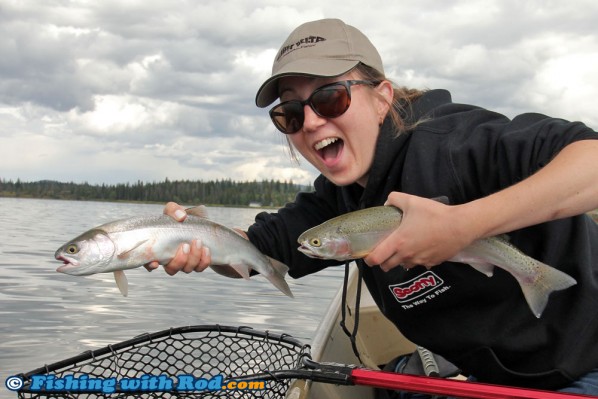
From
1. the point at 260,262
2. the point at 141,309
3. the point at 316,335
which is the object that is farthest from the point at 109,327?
the point at 260,262

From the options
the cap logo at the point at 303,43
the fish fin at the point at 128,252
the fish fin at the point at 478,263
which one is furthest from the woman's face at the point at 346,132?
the fish fin at the point at 128,252

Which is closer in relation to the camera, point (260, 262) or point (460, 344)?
point (460, 344)

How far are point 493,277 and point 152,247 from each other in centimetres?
203

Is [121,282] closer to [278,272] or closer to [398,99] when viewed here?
[278,272]

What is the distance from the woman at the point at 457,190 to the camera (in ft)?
8.70

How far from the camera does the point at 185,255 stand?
12.9 feet

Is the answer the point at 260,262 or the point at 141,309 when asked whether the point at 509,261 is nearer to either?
the point at 260,262

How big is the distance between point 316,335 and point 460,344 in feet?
6.54

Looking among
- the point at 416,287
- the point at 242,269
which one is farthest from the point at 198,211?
the point at 416,287

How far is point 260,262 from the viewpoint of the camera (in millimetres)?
4160

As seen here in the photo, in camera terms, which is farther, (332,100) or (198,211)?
(198,211)

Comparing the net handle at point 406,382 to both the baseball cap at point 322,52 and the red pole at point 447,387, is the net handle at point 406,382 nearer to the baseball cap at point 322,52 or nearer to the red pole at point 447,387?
the red pole at point 447,387

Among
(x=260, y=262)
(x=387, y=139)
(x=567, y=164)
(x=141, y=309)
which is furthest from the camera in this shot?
(x=141, y=309)

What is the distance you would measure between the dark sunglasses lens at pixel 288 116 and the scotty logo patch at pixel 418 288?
1.05 m
